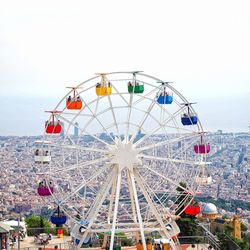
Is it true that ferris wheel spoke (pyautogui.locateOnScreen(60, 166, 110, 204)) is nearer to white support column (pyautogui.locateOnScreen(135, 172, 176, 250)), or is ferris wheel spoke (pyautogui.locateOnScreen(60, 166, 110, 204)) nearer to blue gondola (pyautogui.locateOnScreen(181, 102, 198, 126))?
white support column (pyautogui.locateOnScreen(135, 172, 176, 250))

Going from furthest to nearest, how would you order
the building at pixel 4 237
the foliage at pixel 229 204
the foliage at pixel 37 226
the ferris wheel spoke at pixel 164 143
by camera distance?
1. the foliage at pixel 229 204
2. the foliage at pixel 37 226
3. the building at pixel 4 237
4. the ferris wheel spoke at pixel 164 143

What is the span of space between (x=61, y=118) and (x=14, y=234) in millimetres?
8802

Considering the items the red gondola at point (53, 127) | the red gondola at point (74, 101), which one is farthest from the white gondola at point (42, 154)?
the red gondola at point (74, 101)

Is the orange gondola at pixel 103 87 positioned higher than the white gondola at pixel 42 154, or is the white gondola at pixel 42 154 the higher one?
the orange gondola at pixel 103 87

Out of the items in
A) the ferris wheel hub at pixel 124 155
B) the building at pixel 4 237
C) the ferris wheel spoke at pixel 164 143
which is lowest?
the building at pixel 4 237

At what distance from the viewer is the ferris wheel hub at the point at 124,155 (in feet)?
63.9

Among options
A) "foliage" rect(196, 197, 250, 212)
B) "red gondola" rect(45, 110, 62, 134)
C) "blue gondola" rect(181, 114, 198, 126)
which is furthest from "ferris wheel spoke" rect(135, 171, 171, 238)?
"foliage" rect(196, 197, 250, 212)

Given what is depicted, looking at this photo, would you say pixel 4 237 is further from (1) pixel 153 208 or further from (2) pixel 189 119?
(2) pixel 189 119

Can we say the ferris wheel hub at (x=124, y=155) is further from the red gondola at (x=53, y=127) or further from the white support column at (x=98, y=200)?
the red gondola at (x=53, y=127)

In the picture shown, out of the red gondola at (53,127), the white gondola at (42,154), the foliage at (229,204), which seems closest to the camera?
the white gondola at (42,154)

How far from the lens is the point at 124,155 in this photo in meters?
19.5

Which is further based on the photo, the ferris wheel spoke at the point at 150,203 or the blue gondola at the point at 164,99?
the blue gondola at the point at 164,99

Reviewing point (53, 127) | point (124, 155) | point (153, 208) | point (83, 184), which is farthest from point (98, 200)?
point (53, 127)

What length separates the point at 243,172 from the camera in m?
127
